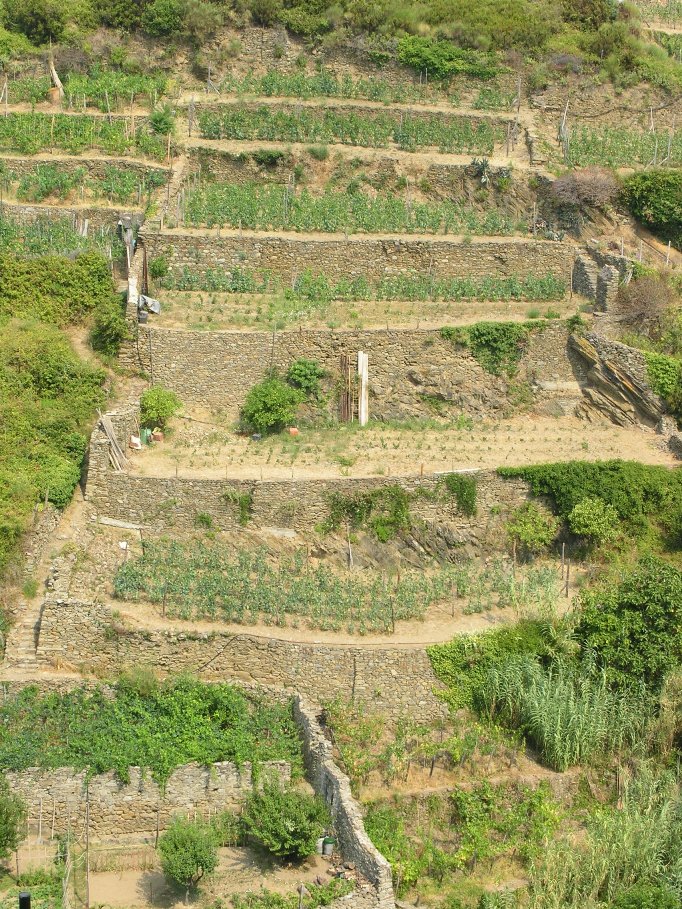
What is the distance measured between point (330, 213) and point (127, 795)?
1428cm

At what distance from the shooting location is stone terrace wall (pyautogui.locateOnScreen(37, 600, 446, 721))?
21.9 meters

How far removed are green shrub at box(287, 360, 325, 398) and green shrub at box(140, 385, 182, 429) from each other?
221 cm

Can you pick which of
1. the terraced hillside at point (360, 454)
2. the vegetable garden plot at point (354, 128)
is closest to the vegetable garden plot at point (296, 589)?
the terraced hillside at point (360, 454)

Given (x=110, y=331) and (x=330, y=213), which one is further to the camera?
(x=330, y=213)

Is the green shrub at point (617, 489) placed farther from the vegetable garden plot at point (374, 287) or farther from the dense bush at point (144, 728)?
the dense bush at point (144, 728)

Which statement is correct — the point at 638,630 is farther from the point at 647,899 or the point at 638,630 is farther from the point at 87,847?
the point at 87,847

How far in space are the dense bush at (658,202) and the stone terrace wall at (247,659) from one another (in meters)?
13.5

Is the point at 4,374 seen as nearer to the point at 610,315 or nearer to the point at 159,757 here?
the point at 159,757

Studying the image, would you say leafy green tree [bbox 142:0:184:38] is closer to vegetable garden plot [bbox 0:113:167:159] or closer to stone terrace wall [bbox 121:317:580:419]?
vegetable garden plot [bbox 0:113:167:159]

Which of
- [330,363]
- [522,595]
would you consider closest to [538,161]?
[330,363]

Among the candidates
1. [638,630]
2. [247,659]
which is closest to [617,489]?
[638,630]

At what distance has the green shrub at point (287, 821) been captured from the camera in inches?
772

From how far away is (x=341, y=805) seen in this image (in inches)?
782

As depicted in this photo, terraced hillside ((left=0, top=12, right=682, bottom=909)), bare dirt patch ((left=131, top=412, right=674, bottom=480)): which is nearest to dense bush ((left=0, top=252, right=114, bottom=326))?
terraced hillside ((left=0, top=12, right=682, bottom=909))
